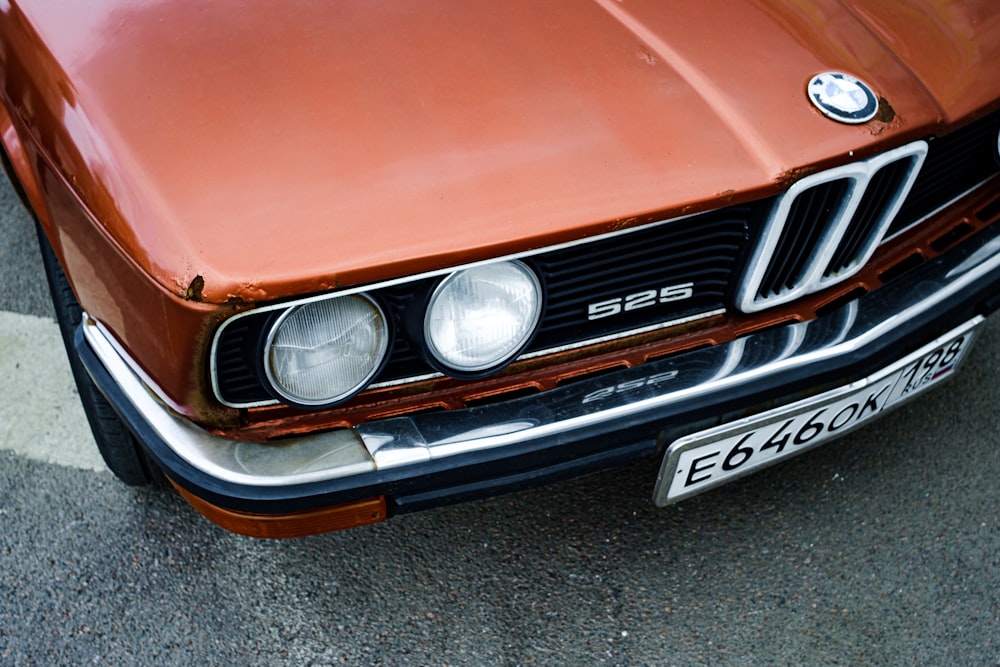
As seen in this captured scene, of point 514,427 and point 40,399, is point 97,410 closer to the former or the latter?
point 40,399

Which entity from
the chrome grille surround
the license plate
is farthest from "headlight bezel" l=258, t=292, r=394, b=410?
the chrome grille surround

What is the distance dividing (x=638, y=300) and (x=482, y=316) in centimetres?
29

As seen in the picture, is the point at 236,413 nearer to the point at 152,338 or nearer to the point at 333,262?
the point at 152,338

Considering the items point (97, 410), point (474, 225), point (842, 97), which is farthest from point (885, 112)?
point (97, 410)

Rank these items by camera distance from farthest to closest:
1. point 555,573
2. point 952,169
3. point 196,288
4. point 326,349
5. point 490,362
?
point 555,573
point 952,169
point 490,362
point 326,349
point 196,288

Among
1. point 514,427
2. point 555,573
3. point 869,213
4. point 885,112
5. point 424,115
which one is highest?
point 424,115

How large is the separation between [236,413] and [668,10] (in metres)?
1.02

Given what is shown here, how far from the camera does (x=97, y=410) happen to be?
2.00 metres

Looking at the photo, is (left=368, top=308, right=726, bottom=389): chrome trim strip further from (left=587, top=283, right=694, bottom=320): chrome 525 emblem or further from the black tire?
the black tire

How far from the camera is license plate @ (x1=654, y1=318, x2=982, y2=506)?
168 centimetres

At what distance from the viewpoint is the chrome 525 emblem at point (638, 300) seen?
Result: 1.62 m

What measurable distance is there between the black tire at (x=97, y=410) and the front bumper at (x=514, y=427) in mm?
287

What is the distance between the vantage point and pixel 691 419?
1.64 metres

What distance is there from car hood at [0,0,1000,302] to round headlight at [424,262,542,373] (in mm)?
91
